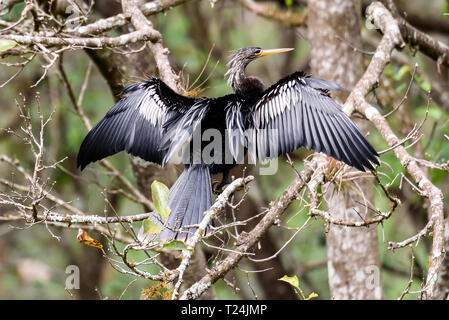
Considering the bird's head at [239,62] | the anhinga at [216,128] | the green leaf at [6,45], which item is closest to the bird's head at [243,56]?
the bird's head at [239,62]

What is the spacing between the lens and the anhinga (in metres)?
3.65

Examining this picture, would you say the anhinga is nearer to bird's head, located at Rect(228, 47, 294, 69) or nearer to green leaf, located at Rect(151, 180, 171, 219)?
green leaf, located at Rect(151, 180, 171, 219)

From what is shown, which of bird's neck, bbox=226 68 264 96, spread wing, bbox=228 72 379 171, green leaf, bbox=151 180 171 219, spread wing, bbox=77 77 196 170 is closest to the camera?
green leaf, bbox=151 180 171 219

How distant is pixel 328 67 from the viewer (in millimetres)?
5430

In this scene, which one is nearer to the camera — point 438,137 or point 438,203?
point 438,203

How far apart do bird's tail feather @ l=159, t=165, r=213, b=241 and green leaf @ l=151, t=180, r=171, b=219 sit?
547mm

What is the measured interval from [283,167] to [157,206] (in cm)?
559

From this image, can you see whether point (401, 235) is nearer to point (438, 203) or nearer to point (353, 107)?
point (353, 107)

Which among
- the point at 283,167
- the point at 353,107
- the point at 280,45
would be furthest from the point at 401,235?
the point at 353,107

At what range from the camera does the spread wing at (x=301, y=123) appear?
11.7ft

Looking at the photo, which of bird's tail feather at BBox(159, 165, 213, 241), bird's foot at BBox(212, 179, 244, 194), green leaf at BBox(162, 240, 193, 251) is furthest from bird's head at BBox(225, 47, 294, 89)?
green leaf at BBox(162, 240, 193, 251)

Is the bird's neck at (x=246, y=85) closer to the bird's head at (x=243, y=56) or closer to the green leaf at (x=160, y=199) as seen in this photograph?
the bird's head at (x=243, y=56)

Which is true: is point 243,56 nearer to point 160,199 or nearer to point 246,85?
point 246,85

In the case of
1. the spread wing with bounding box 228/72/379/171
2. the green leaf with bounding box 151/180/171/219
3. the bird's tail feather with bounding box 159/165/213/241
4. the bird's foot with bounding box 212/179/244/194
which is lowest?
the bird's foot with bounding box 212/179/244/194
